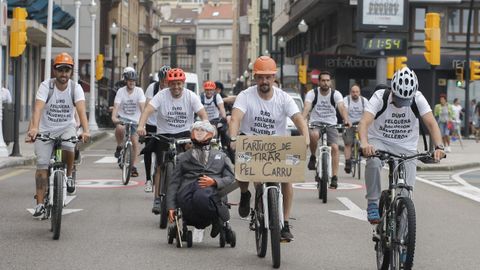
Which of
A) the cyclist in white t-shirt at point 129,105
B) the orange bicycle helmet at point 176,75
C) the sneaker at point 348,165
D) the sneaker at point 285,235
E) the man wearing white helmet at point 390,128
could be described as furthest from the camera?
the sneaker at point 348,165

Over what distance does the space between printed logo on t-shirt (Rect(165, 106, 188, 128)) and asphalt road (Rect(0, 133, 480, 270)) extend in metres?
1.15

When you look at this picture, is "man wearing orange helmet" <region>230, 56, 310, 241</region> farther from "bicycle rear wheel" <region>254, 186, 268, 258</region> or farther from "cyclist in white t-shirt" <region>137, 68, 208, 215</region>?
"cyclist in white t-shirt" <region>137, 68, 208, 215</region>

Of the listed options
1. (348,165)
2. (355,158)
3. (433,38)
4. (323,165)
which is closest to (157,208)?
(323,165)

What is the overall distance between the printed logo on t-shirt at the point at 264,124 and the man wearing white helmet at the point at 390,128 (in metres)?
1.08

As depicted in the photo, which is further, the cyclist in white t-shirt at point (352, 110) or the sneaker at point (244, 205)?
the cyclist in white t-shirt at point (352, 110)

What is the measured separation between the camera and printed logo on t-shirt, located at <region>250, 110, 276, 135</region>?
31.8ft

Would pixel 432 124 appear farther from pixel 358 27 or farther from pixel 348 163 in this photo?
pixel 358 27

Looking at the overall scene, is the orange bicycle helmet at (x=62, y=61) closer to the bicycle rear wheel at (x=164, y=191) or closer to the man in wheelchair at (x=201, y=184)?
the bicycle rear wheel at (x=164, y=191)

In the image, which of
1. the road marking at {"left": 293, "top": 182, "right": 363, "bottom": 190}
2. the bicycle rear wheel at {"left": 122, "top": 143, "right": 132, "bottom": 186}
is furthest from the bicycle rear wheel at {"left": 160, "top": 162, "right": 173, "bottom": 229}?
the road marking at {"left": 293, "top": 182, "right": 363, "bottom": 190}

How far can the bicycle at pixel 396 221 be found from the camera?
7586 mm

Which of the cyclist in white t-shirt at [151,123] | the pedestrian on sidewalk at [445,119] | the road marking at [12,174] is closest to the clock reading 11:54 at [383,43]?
the pedestrian on sidewalk at [445,119]

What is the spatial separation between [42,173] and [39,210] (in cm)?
45

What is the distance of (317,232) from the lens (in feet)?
36.8

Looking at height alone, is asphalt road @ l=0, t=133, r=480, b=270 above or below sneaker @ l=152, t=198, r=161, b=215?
below
